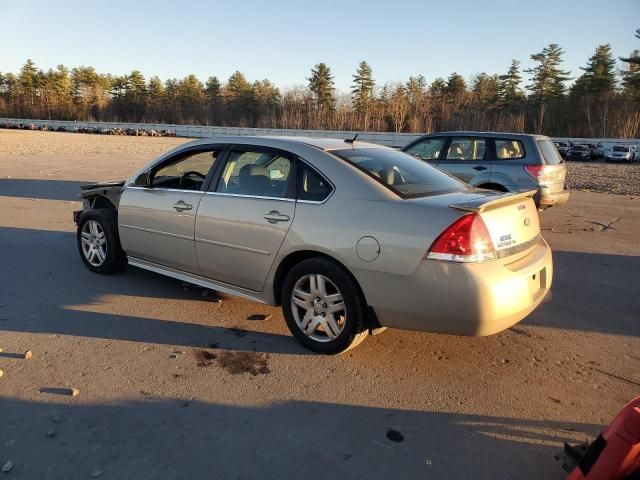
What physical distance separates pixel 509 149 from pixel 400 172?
5.25m

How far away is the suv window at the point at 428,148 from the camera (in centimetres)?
906

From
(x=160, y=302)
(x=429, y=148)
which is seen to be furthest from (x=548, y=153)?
(x=160, y=302)

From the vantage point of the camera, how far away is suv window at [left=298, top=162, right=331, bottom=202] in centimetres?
372

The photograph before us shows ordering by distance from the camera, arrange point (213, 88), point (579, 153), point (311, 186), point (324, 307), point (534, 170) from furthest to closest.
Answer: point (213, 88) → point (579, 153) → point (534, 170) → point (311, 186) → point (324, 307)

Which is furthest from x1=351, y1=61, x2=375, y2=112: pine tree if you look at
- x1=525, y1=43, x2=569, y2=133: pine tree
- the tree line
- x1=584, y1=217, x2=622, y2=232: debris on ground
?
x1=584, y1=217, x2=622, y2=232: debris on ground

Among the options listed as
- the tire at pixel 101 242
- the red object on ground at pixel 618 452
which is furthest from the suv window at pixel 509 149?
the red object on ground at pixel 618 452

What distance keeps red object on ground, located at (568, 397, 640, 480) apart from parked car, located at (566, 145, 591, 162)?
40.0 m

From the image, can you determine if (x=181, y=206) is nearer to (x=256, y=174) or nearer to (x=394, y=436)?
(x=256, y=174)

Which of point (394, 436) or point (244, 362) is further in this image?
point (244, 362)

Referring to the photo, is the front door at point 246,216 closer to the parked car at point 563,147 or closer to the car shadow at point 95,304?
the car shadow at point 95,304

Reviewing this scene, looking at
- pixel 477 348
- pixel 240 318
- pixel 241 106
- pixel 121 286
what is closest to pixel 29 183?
pixel 121 286

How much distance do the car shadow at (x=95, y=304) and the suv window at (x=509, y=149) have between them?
18.9 feet

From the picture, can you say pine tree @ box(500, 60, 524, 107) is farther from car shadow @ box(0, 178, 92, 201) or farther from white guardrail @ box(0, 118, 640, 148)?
car shadow @ box(0, 178, 92, 201)

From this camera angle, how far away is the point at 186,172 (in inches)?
200
